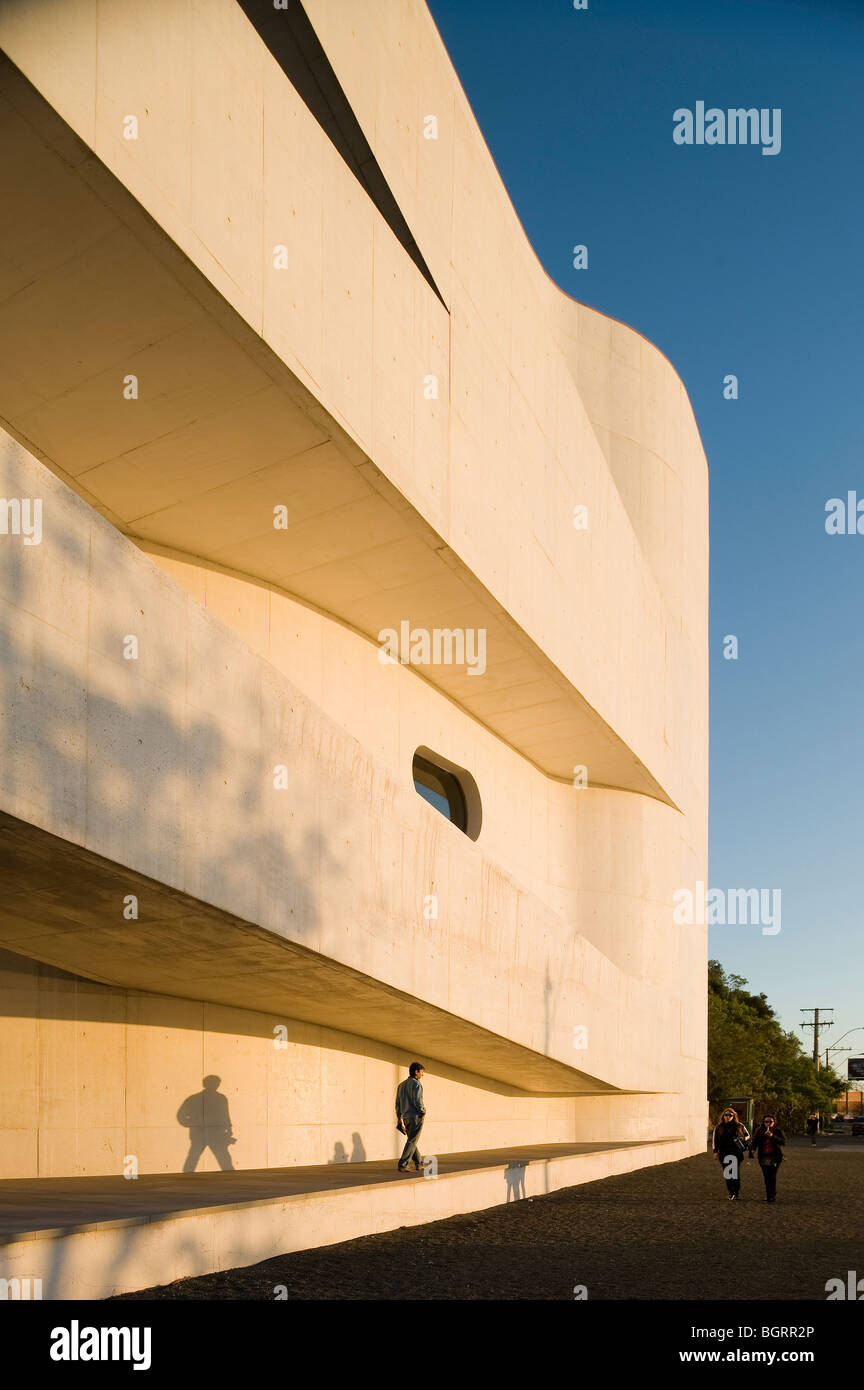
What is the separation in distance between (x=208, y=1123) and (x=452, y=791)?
8.15 meters

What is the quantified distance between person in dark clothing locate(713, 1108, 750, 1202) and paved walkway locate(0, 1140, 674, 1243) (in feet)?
9.29

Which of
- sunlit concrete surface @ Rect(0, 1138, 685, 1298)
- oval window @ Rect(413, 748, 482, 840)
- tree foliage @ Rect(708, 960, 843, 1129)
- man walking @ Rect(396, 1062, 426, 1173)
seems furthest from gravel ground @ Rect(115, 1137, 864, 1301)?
tree foliage @ Rect(708, 960, 843, 1129)

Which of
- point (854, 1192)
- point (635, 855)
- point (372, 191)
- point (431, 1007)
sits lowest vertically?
point (854, 1192)

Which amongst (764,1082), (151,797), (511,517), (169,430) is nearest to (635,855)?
(511,517)

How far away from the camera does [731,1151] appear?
1603cm

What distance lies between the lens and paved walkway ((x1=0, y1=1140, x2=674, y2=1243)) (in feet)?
25.1

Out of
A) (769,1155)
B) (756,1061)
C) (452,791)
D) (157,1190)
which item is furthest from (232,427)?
(756,1061)

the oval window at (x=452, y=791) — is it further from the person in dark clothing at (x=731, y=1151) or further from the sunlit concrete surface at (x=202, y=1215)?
the sunlit concrete surface at (x=202, y=1215)

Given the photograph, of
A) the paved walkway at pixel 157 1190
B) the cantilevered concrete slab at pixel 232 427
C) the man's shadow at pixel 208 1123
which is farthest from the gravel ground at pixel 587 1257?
the cantilevered concrete slab at pixel 232 427

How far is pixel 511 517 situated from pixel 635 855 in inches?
403

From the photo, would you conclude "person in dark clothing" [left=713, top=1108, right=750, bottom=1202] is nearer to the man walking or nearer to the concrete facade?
the concrete facade
